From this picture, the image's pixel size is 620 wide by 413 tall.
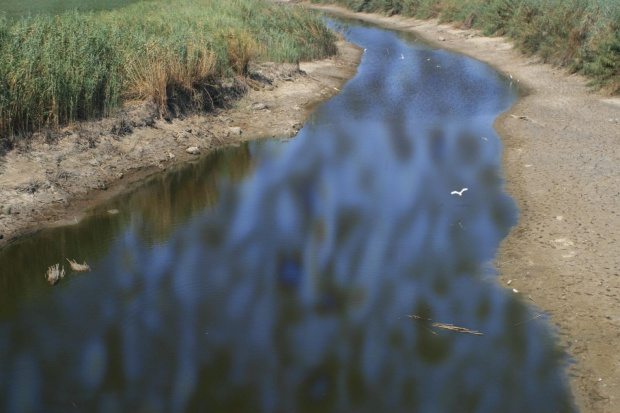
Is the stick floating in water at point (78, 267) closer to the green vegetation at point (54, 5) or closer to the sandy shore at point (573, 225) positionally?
the sandy shore at point (573, 225)

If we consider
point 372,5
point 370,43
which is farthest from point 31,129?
point 372,5

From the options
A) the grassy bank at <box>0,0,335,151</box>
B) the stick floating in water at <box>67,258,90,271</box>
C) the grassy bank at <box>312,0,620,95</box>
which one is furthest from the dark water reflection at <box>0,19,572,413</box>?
the grassy bank at <box>312,0,620,95</box>

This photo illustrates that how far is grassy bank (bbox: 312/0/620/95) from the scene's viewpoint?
56.8 ft

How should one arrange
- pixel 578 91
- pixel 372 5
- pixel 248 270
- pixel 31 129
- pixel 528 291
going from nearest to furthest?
pixel 528 291 → pixel 248 270 → pixel 31 129 → pixel 578 91 → pixel 372 5

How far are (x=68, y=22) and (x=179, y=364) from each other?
35.5ft

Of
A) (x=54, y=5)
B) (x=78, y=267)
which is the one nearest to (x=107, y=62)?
(x=78, y=267)

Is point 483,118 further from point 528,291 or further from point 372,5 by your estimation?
point 372,5

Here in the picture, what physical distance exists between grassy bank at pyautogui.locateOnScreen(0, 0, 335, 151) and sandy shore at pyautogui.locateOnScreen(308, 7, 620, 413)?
6.63 metres

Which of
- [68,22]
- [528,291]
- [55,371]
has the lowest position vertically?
[55,371]

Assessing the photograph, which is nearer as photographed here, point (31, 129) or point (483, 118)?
point (31, 129)

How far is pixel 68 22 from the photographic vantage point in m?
14.9

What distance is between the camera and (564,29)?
68.8 ft

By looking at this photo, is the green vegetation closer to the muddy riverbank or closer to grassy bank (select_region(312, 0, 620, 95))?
the muddy riverbank

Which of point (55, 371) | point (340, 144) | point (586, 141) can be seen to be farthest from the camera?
point (340, 144)
